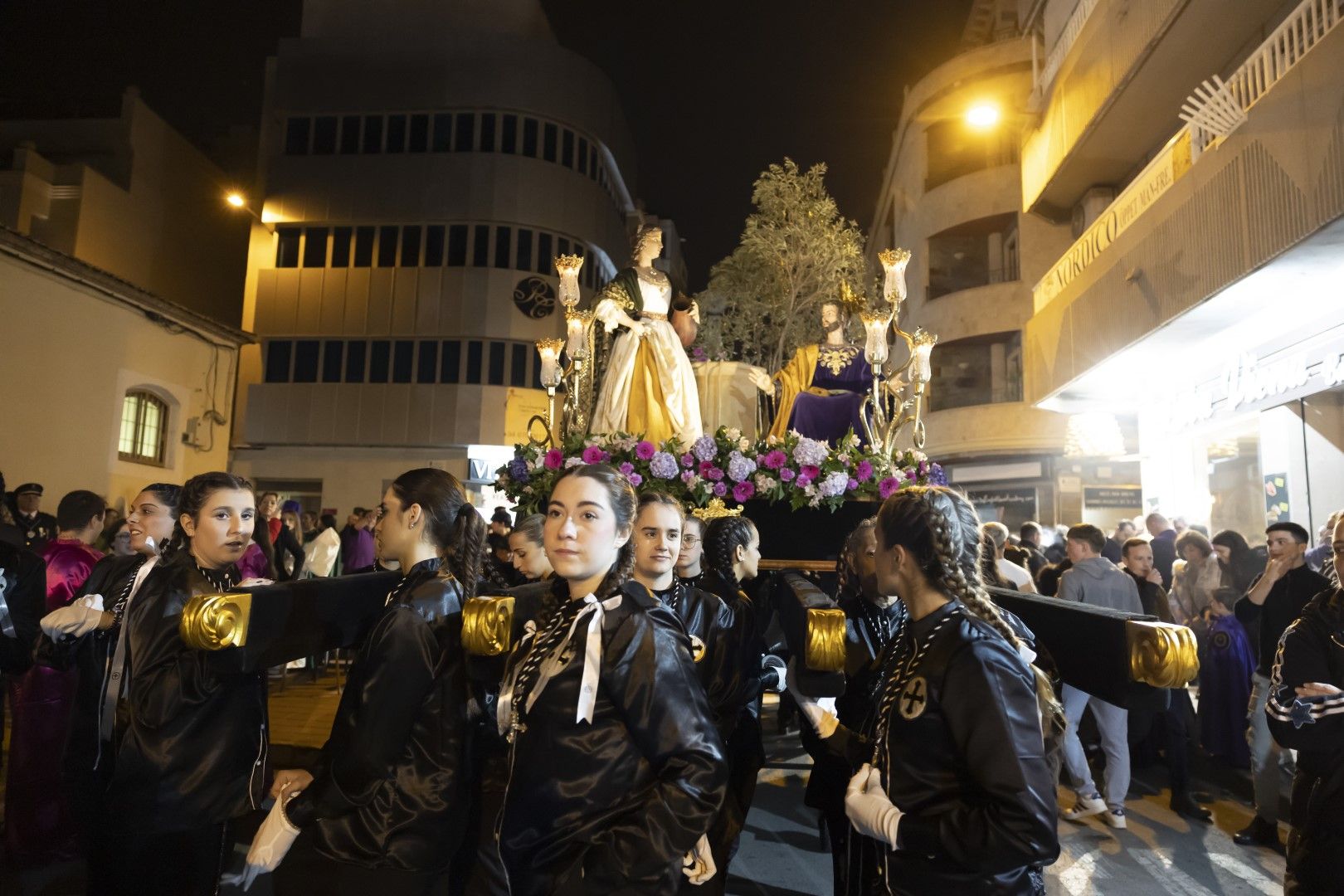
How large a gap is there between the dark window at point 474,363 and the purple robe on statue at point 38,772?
697 inches

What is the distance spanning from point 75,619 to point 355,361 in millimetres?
20409

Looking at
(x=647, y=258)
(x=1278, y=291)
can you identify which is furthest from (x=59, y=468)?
(x=1278, y=291)

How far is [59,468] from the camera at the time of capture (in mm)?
14000

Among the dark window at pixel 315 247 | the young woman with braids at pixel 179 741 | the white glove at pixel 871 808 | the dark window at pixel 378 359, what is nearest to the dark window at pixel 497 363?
the dark window at pixel 378 359

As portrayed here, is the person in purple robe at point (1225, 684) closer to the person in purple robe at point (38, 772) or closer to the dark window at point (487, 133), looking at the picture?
the person in purple robe at point (38, 772)

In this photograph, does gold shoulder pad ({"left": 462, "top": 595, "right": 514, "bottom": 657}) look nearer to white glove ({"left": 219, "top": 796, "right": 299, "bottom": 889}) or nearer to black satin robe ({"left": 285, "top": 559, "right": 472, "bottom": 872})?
black satin robe ({"left": 285, "top": 559, "right": 472, "bottom": 872})

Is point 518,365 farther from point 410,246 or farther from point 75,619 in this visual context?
point 75,619

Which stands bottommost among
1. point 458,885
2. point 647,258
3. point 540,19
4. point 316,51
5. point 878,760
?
point 458,885

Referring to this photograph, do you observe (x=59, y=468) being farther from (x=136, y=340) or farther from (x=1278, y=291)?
(x=1278, y=291)

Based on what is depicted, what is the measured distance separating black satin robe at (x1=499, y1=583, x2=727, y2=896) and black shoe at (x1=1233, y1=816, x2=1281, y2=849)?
4.85 m

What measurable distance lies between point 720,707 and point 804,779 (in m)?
3.14

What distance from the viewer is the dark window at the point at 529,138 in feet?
75.3

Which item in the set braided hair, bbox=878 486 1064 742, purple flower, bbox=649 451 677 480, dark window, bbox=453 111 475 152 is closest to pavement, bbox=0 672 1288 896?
purple flower, bbox=649 451 677 480

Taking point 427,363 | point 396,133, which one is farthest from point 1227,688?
point 396,133
